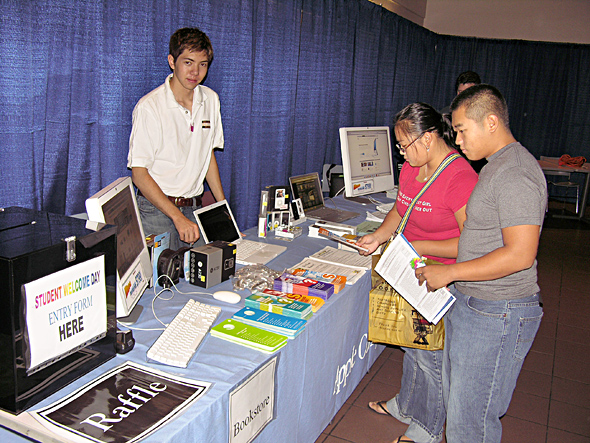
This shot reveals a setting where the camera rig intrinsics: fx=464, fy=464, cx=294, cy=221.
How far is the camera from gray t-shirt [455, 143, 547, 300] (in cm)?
141

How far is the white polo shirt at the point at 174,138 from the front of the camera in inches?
88.2

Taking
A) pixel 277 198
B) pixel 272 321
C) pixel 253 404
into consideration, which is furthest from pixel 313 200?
pixel 253 404

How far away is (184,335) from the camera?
1501mm

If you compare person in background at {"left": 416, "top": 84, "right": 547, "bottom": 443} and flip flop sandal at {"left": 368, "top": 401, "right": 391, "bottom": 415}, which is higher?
person in background at {"left": 416, "top": 84, "right": 547, "bottom": 443}

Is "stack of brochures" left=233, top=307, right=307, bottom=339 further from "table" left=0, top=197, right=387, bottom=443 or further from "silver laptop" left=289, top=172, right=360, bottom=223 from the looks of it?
"silver laptop" left=289, top=172, right=360, bottom=223

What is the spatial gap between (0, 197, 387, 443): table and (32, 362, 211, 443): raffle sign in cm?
3

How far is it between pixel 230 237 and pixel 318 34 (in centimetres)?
203

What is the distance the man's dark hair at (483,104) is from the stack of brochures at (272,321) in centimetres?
92

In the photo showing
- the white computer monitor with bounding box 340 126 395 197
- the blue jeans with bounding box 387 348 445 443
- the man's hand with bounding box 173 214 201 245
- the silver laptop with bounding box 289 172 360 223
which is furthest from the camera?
the white computer monitor with bounding box 340 126 395 197

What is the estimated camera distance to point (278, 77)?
3221 millimetres

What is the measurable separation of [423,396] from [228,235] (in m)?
1.24

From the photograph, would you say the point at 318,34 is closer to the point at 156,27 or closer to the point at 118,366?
the point at 156,27

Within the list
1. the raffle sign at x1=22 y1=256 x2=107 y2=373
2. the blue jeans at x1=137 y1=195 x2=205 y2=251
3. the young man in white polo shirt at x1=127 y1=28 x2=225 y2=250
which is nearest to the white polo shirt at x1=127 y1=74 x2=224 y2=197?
the young man in white polo shirt at x1=127 y1=28 x2=225 y2=250

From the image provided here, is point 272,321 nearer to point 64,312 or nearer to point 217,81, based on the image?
point 64,312
